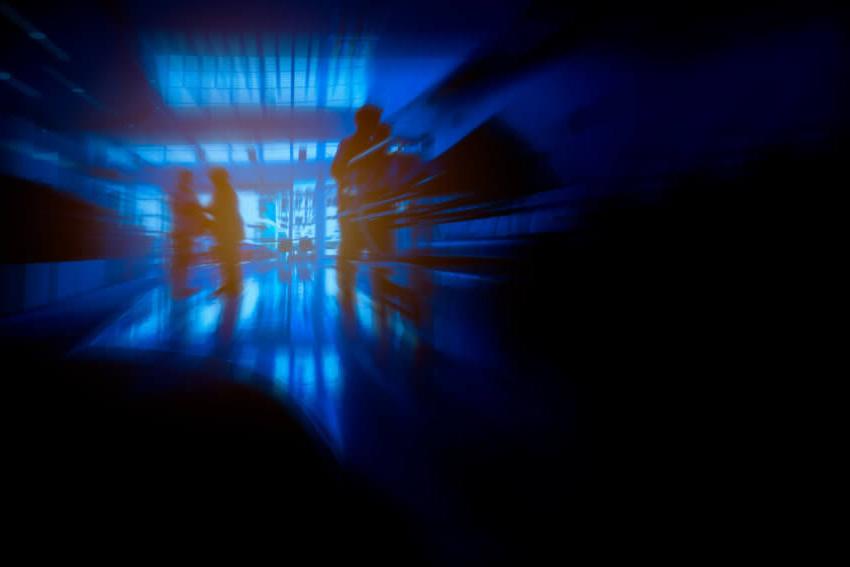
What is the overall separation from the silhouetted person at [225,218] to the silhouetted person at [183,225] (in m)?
0.17

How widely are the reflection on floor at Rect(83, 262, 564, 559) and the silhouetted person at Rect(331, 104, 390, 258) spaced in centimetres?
74

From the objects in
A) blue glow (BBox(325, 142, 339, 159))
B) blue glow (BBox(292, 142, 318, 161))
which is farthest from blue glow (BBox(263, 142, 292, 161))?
blue glow (BBox(325, 142, 339, 159))

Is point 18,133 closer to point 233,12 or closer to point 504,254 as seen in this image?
point 233,12

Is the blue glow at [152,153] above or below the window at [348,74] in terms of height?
below

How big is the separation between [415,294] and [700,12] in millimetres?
1900

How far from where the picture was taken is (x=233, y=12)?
52.8 inches

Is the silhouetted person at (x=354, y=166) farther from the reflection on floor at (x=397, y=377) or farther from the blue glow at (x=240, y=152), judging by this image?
the reflection on floor at (x=397, y=377)

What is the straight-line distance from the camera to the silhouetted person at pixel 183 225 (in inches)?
97.7

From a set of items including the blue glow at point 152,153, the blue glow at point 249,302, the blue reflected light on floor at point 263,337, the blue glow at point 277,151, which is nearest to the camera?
the blue reflected light on floor at point 263,337

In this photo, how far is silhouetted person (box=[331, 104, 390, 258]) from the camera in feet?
6.07

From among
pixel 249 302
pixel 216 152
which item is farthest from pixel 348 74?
pixel 249 302

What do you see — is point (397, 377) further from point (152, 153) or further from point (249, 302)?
point (152, 153)

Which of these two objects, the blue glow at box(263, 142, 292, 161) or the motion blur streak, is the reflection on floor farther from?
the blue glow at box(263, 142, 292, 161)

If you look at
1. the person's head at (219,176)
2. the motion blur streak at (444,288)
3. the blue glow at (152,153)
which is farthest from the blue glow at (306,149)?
the blue glow at (152,153)
